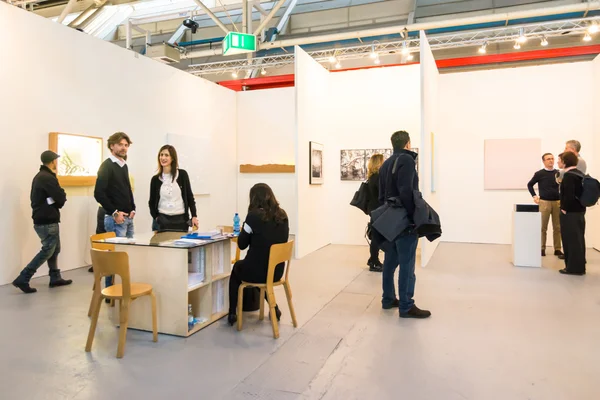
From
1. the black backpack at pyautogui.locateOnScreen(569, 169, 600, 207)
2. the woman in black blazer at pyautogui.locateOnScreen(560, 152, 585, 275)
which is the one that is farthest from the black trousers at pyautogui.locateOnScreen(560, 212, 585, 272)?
the black backpack at pyautogui.locateOnScreen(569, 169, 600, 207)

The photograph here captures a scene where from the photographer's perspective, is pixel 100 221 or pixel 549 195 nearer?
pixel 100 221

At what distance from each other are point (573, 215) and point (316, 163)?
3831 millimetres

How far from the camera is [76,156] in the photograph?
586 cm

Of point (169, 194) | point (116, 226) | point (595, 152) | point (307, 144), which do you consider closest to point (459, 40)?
point (595, 152)

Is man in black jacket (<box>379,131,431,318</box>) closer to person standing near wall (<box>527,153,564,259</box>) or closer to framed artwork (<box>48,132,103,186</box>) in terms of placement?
person standing near wall (<box>527,153,564,259</box>)

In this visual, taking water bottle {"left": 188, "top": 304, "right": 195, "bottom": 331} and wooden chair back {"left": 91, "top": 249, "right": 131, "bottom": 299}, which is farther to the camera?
water bottle {"left": 188, "top": 304, "right": 195, "bottom": 331}

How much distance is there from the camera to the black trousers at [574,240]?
5.40 metres

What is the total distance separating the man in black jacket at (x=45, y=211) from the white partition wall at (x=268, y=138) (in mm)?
5036

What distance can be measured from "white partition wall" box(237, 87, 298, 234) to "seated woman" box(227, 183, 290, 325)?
574cm

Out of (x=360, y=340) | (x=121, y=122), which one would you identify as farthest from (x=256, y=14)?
(x=360, y=340)

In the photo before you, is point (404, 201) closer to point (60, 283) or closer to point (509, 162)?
point (60, 283)

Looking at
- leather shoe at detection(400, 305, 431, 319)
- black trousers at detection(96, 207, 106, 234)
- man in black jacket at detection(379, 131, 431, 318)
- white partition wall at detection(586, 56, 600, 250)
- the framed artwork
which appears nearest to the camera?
man in black jacket at detection(379, 131, 431, 318)

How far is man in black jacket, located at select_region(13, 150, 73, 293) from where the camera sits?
4.66 meters

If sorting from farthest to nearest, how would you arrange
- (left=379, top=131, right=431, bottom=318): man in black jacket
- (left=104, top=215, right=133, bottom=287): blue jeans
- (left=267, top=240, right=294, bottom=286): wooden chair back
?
(left=104, top=215, right=133, bottom=287): blue jeans → (left=379, top=131, right=431, bottom=318): man in black jacket → (left=267, top=240, right=294, bottom=286): wooden chair back
